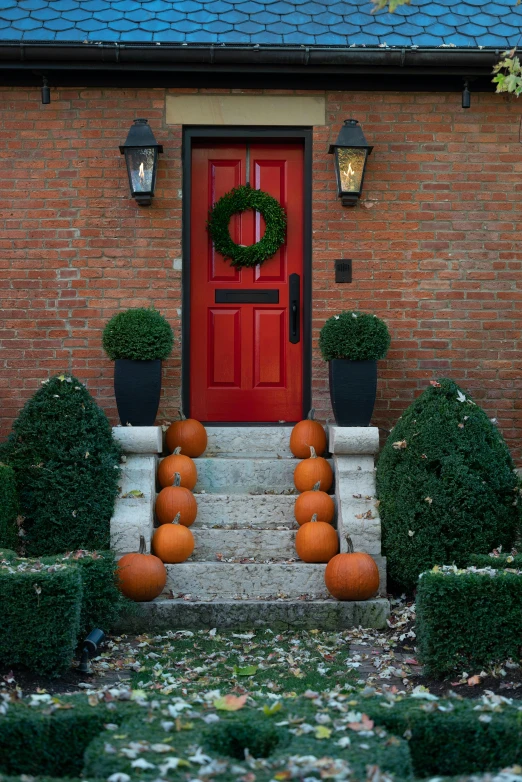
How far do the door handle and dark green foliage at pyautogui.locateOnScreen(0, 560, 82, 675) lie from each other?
3467 mm

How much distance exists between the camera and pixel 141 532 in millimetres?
6172

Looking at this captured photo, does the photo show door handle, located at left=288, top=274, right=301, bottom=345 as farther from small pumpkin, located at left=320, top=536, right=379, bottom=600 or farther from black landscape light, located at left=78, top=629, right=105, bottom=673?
black landscape light, located at left=78, top=629, right=105, bottom=673

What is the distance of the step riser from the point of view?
639cm

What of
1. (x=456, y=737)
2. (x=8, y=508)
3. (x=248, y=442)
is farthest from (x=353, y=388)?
(x=456, y=737)

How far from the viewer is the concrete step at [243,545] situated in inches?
252

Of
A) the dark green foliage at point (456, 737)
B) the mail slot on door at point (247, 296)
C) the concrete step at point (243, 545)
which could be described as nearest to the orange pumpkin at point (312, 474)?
the concrete step at point (243, 545)

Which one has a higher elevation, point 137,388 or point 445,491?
point 137,388

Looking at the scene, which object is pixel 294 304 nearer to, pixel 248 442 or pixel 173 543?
pixel 248 442

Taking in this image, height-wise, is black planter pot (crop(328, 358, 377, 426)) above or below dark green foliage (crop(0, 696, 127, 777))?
above

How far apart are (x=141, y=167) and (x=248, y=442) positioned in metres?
2.29

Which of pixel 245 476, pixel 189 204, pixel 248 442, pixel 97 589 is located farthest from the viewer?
pixel 189 204

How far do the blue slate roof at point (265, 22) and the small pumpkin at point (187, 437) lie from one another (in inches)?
115

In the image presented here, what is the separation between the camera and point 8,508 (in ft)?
19.2

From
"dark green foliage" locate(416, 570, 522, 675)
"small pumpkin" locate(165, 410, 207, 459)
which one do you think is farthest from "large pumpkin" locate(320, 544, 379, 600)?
"small pumpkin" locate(165, 410, 207, 459)
